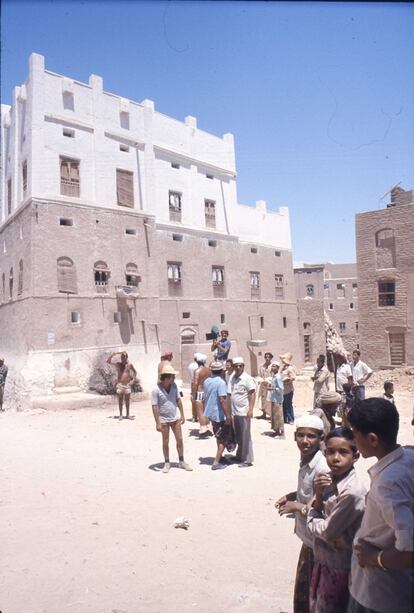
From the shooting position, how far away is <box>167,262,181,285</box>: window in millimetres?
21906

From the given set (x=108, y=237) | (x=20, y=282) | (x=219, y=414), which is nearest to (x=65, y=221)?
(x=108, y=237)

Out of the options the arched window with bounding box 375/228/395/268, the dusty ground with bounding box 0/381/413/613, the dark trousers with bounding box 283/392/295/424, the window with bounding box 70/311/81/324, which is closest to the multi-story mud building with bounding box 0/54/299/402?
the window with bounding box 70/311/81/324

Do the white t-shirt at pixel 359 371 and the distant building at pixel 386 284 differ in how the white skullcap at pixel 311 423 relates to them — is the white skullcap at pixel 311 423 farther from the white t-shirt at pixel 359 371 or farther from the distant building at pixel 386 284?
the distant building at pixel 386 284

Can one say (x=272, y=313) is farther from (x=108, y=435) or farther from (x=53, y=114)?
(x=108, y=435)

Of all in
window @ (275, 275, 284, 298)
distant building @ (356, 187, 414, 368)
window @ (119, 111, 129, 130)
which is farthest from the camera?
window @ (275, 275, 284, 298)

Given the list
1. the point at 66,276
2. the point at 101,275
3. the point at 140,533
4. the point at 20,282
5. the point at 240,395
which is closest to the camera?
the point at 140,533

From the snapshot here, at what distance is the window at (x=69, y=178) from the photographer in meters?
18.2

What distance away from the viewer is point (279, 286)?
1097 inches

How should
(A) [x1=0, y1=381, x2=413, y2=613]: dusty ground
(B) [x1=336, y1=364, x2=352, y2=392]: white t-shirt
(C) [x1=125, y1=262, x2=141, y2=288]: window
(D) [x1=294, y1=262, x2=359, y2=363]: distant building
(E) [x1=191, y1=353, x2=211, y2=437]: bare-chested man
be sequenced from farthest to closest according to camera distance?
(D) [x1=294, y1=262, x2=359, y2=363]: distant building
(C) [x1=125, y1=262, x2=141, y2=288]: window
(B) [x1=336, y1=364, x2=352, y2=392]: white t-shirt
(E) [x1=191, y1=353, x2=211, y2=437]: bare-chested man
(A) [x1=0, y1=381, x2=413, y2=613]: dusty ground

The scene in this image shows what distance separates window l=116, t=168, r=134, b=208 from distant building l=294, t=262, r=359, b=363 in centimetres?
1665

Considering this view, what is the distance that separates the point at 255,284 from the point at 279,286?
84.9 inches

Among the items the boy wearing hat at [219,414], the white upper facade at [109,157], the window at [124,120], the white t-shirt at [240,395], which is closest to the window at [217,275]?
the white upper facade at [109,157]

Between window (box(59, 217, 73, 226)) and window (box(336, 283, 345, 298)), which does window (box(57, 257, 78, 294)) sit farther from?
window (box(336, 283, 345, 298))

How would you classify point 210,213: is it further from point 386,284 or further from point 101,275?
point 386,284
